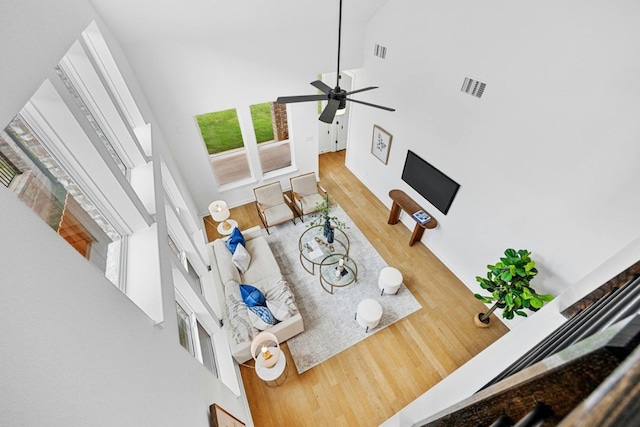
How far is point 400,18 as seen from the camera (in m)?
4.28

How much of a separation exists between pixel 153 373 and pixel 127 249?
1.15 m

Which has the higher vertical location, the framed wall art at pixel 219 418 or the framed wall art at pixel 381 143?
the framed wall art at pixel 381 143

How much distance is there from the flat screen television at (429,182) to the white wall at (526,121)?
4.4 inches

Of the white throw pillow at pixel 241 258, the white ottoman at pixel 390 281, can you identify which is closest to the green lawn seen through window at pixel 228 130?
the white throw pillow at pixel 241 258

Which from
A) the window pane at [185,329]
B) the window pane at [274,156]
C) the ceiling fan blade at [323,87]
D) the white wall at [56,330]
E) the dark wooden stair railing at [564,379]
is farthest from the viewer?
the window pane at [274,156]

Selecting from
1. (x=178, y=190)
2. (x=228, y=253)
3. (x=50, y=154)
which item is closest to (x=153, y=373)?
(x=50, y=154)

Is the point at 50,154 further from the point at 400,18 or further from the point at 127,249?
the point at 400,18

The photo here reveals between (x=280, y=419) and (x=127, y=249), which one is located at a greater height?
(x=127, y=249)

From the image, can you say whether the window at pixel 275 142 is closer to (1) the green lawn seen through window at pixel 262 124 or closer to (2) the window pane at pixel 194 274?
(1) the green lawn seen through window at pixel 262 124

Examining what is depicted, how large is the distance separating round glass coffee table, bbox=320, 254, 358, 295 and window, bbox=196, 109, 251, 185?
304 cm

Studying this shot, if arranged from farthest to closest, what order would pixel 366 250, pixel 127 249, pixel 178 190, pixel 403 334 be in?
pixel 366 250 < pixel 178 190 < pixel 403 334 < pixel 127 249

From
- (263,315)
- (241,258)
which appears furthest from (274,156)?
(263,315)

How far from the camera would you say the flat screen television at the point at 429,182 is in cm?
434

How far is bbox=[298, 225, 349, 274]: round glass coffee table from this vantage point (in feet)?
16.2
